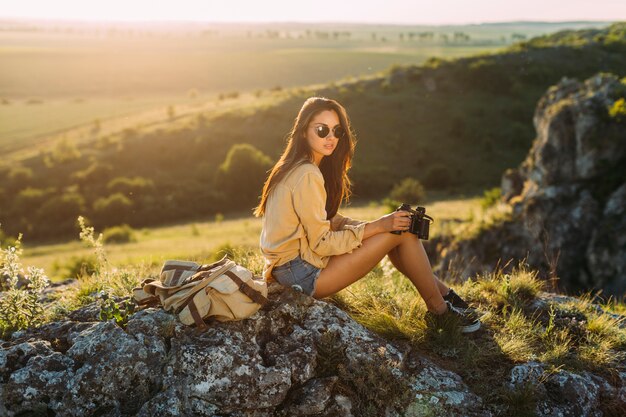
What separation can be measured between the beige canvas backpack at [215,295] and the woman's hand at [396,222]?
1.16m

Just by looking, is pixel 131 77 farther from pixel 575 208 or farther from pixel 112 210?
pixel 575 208

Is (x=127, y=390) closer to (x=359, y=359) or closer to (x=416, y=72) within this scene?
(x=359, y=359)

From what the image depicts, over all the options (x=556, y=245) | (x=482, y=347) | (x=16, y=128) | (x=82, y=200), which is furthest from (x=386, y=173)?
(x=16, y=128)

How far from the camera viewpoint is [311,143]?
507 centimetres

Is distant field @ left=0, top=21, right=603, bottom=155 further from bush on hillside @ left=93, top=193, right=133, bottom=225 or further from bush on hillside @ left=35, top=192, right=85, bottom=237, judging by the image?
bush on hillside @ left=93, top=193, right=133, bottom=225

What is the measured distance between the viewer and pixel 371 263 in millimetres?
5164

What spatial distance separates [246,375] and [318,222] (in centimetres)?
136

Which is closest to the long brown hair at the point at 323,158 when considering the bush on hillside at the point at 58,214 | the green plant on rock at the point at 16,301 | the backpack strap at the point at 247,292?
the backpack strap at the point at 247,292

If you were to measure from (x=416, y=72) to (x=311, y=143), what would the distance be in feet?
210

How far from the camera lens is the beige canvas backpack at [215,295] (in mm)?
4492

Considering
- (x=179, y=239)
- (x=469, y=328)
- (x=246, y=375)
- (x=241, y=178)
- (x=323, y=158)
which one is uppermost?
(x=323, y=158)

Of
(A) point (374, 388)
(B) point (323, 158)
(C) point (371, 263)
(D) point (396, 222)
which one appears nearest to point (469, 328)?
(C) point (371, 263)

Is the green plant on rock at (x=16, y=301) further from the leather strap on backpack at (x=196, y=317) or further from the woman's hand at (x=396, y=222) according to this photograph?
the woman's hand at (x=396, y=222)

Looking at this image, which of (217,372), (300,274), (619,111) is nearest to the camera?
(217,372)
